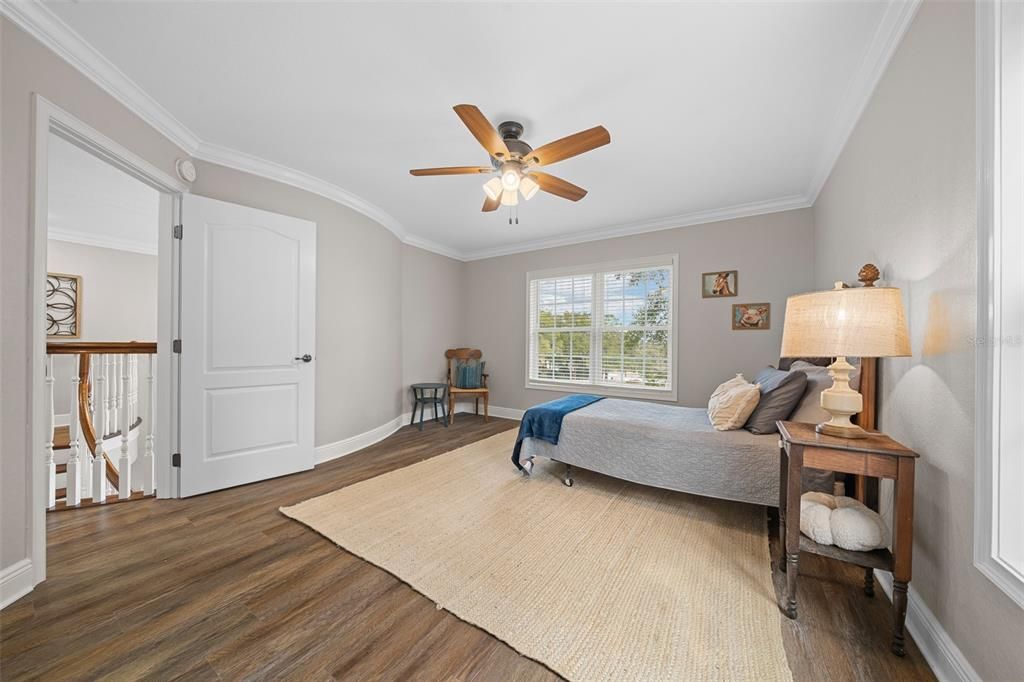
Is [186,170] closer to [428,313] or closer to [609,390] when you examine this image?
[428,313]

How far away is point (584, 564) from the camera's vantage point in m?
1.84

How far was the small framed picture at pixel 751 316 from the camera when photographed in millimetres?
3727

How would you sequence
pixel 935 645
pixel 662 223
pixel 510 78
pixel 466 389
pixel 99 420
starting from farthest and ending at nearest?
pixel 466 389 < pixel 662 223 < pixel 99 420 < pixel 510 78 < pixel 935 645

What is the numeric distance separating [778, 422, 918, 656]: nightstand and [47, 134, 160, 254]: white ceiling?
14.2 feet

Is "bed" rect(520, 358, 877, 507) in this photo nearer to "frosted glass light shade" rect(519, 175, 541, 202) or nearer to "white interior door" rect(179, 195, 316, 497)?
"frosted glass light shade" rect(519, 175, 541, 202)

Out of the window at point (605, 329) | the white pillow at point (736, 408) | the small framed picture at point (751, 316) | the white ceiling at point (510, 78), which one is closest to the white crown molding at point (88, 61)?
the white ceiling at point (510, 78)

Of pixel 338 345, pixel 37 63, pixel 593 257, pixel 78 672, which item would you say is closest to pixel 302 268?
pixel 338 345

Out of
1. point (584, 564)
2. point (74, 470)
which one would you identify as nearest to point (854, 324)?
point (584, 564)

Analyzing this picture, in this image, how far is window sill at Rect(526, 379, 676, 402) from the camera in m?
4.25

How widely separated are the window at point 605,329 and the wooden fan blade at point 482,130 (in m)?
2.72

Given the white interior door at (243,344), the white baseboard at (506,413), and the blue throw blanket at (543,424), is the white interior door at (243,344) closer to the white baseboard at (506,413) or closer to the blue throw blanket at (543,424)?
the blue throw blanket at (543,424)

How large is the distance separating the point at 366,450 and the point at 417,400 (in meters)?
1.18

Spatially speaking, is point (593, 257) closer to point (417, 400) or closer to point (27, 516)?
point (417, 400)

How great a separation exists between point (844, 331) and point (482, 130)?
193cm
